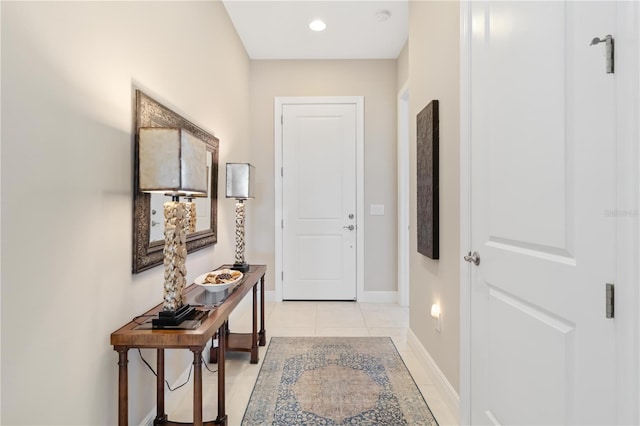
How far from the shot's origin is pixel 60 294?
1097mm

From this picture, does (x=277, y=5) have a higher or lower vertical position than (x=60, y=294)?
higher

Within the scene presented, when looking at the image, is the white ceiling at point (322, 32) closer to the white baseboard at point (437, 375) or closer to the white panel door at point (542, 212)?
the white panel door at point (542, 212)

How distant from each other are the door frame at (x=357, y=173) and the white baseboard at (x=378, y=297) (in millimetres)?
49

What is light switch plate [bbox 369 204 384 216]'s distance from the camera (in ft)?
12.6

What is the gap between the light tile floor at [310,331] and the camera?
6.07 feet

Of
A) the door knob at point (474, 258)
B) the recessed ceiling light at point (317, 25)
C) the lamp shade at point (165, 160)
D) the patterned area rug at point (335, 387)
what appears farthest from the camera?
the recessed ceiling light at point (317, 25)

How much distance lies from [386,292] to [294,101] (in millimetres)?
2481

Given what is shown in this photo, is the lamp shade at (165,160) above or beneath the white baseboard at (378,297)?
above

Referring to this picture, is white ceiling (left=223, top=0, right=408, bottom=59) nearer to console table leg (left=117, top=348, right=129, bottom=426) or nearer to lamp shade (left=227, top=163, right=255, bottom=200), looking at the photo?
lamp shade (left=227, top=163, right=255, bottom=200)

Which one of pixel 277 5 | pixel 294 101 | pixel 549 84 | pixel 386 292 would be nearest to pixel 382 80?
pixel 294 101

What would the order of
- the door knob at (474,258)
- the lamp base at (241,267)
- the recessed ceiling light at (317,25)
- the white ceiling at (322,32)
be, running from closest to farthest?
1. the door knob at (474,258)
2. the lamp base at (241,267)
3. the white ceiling at (322,32)
4. the recessed ceiling light at (317,25)

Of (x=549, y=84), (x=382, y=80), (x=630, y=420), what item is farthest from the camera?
(x=382, y=80)

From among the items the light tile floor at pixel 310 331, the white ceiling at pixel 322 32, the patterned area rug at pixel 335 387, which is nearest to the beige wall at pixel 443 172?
the light tile floor at pixel 310 331

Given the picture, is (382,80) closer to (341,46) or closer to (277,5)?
(341,46)
